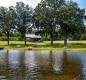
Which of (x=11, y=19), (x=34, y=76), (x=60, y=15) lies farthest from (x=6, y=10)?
(x=34, y=76)

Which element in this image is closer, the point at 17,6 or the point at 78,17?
the point at 78,17

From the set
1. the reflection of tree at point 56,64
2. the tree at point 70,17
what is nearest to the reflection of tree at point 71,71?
the reflection of tree at point 56,64

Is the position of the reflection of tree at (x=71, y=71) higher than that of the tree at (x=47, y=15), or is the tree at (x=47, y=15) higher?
the tree at (x=47, y=15)

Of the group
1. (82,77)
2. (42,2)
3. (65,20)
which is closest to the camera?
(82,77)

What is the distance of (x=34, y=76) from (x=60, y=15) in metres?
79.2

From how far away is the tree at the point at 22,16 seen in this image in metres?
116

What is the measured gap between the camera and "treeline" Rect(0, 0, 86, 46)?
105938 mm

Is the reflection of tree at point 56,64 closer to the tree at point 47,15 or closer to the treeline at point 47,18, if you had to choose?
the treeline at point 47,18

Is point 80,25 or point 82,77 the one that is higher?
point 80,25

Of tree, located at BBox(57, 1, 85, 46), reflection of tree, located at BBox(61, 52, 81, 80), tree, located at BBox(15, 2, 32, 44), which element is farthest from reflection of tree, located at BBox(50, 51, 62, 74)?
tree, located at BBox(15, 2, 32, 44)

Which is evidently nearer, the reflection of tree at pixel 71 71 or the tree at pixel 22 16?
the reflection of tree at pixel 71 71

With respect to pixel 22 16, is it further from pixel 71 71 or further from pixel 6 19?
pixel 71 71

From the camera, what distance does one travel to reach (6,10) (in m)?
116

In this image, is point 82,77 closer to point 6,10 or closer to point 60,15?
point 60,15
